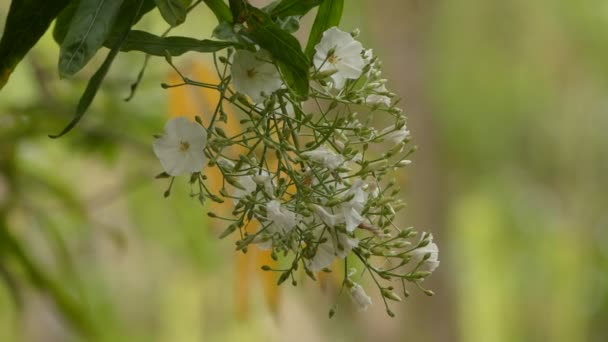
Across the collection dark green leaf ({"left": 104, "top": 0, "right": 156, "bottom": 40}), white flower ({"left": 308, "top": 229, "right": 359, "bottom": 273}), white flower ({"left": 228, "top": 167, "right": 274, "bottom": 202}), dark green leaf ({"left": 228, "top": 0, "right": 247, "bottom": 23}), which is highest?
dark green leaf ({"left": 228, "top": 0, "right": 247, "bottom": 23})

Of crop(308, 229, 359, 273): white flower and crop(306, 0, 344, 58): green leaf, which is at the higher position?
crop(306, 0, 344, 58): green leaf

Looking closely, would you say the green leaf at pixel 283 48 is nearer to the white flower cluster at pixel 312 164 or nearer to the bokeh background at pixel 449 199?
the white flower cluster at pixel 312 164

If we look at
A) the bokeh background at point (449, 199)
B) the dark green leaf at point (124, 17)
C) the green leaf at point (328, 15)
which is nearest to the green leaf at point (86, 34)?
the dark green leaf at point (124, 17)

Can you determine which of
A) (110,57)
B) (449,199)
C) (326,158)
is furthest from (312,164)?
(449,199)

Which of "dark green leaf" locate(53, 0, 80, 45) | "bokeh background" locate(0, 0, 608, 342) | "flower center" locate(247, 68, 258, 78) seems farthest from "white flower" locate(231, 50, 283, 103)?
"bokeh background" locate(0, 0, 608, 342)

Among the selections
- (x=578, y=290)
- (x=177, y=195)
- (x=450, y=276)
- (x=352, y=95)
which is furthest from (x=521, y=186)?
(x=352, y=95)

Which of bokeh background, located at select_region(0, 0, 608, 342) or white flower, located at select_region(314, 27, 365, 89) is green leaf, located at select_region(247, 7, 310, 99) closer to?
white flower, located at select_region(314, 27, 365, 89)

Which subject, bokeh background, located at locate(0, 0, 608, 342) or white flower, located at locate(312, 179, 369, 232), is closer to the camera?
white flower, located at locate(312, 179, 369, 232)

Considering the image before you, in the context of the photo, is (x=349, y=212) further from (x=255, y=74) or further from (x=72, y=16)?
(x=72, y=16)

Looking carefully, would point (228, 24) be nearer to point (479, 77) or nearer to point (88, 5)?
point (88, 5)
